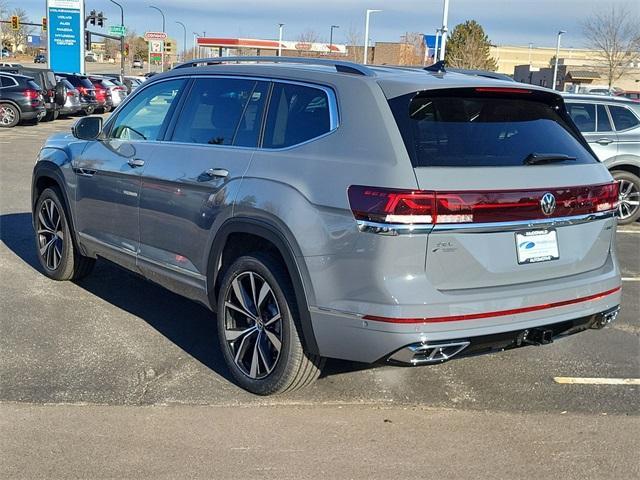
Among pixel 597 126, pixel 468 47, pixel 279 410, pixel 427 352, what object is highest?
pixel 468 47

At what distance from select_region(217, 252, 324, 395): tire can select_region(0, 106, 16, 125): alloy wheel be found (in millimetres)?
22127

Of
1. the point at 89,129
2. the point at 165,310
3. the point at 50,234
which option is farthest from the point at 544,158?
the point at 50,234

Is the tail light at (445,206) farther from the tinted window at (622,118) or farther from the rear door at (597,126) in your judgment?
the tinted window at (622,118)

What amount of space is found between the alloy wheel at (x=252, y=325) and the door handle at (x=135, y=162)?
4.11 ft

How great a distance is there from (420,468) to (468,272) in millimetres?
956

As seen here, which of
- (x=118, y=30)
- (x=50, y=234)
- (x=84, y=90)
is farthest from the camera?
(x=118, y=30)

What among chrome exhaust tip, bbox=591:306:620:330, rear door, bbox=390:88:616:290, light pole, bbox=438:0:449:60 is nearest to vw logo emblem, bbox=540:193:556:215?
rear door, bbox=390:88:616:290

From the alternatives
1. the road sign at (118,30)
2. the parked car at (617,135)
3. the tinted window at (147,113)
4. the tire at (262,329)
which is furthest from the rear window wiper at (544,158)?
the road sign at (118,30)

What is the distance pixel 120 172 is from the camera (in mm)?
5133

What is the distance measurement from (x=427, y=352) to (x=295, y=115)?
59.5 inches

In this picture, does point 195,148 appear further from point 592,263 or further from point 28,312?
point 592,263

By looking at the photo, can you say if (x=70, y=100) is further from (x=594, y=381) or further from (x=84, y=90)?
(x=594, y=381)

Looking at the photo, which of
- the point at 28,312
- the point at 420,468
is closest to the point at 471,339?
the point at 420,468

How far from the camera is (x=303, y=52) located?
53375mm
